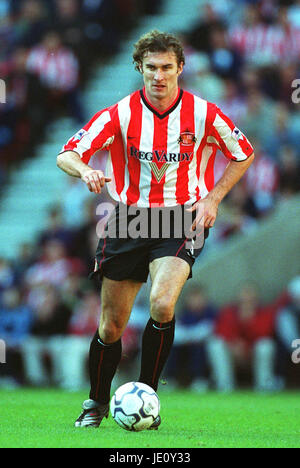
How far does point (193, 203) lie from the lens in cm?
626

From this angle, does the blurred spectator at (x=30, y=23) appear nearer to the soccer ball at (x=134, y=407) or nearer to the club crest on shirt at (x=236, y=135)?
the club crest on shirt at (x=236, y=135)

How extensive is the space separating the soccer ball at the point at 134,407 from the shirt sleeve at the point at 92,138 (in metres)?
1.50

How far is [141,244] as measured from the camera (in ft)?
20.3

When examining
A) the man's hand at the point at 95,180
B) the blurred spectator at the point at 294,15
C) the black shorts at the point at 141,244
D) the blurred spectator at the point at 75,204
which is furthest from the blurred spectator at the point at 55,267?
the man's hand at the point at 95,180

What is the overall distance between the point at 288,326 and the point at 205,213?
17.5 feet

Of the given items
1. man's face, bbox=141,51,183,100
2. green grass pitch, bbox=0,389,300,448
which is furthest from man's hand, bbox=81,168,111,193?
green grass pitch, bbox=0,389,300,448

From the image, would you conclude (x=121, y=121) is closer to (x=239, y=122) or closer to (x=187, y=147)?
(x=187, y=147)

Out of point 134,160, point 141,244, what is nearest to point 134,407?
point 141,244

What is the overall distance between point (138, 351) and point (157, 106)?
231 inches

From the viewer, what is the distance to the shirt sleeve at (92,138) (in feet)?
20.4

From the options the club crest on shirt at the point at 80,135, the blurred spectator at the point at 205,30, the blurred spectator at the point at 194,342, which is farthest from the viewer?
the blurred spectator at the point at 205,30

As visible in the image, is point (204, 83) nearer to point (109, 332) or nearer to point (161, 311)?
point (109, 332)

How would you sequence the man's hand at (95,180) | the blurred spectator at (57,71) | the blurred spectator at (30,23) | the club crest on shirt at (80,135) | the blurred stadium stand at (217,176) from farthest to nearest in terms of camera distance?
the blurred spectator at (30,23), the blurred spectator at (57,71), the blurred stadium stand at (217,176), the club crest on shirt at (80,135), the man's hand at (95,180)
